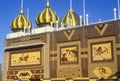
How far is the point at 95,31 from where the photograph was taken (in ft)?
78.6

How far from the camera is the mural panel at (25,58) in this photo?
27.5m

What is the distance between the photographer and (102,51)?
2320 centimetres

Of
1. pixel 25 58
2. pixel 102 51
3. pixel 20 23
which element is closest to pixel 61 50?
pixel 102 51

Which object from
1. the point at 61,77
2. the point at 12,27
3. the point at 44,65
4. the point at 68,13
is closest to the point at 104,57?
the point at 61,77

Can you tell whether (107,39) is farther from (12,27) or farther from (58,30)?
(12,27)

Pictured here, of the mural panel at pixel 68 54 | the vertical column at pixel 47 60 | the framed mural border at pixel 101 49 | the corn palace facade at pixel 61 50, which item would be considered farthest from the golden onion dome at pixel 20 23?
the framed mural border at pixel 101 49

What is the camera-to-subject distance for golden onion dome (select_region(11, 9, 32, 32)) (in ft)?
101

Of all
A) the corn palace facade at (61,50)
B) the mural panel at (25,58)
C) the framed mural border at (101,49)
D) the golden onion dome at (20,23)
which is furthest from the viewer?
the golden onion dome at (20,23)

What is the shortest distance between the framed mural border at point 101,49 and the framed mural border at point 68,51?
1195mm

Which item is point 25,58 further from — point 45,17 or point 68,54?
point 68,54

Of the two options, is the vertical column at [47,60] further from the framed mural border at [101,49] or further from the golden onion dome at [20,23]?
the golden onion dome at [20,23]

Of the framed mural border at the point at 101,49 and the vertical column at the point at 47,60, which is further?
the vertical column at the point at 47,60

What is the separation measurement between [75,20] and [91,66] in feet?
23.5

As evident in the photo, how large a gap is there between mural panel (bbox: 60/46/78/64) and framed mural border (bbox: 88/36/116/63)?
1464mm
